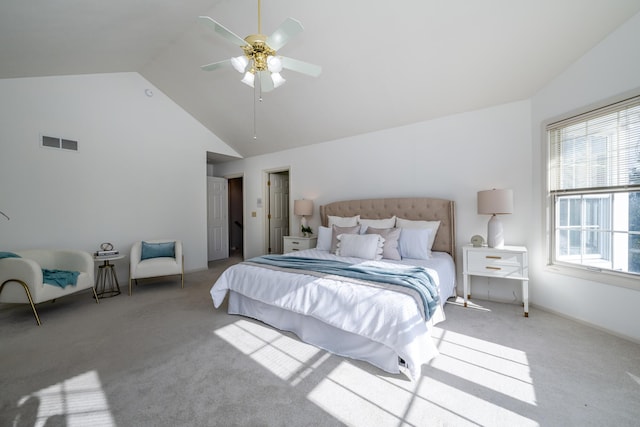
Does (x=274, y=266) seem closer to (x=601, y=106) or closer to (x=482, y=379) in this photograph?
(x=482, y=379)

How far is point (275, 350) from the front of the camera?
221cm

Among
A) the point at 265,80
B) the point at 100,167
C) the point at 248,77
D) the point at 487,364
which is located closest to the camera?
the point at 487,364

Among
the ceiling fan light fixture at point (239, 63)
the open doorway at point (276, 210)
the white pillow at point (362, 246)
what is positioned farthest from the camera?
the open doorway at point (276, 210)

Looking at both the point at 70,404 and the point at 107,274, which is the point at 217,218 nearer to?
the point at 107,274

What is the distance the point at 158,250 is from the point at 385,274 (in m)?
3.62

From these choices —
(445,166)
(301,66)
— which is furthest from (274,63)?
(445,166)

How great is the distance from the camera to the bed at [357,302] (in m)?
1.85

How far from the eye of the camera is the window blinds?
233 centimetres

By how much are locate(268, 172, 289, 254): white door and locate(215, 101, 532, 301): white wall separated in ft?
3.20

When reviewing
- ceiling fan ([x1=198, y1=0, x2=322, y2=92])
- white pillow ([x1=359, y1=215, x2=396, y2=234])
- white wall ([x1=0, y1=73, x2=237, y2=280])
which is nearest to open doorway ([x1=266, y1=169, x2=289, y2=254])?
white wall ([x1=0, y1=73, x2=237, y2=280])

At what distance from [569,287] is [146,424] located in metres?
3.80

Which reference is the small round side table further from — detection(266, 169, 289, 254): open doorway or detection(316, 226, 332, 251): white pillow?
detection(316, 226, 332, 251): white pillow

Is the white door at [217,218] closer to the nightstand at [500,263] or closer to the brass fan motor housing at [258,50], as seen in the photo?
the brass fan motor housing at [258,50]

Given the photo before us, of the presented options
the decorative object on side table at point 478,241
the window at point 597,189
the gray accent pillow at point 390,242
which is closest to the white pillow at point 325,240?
the gray accent pillow at point 390,242
